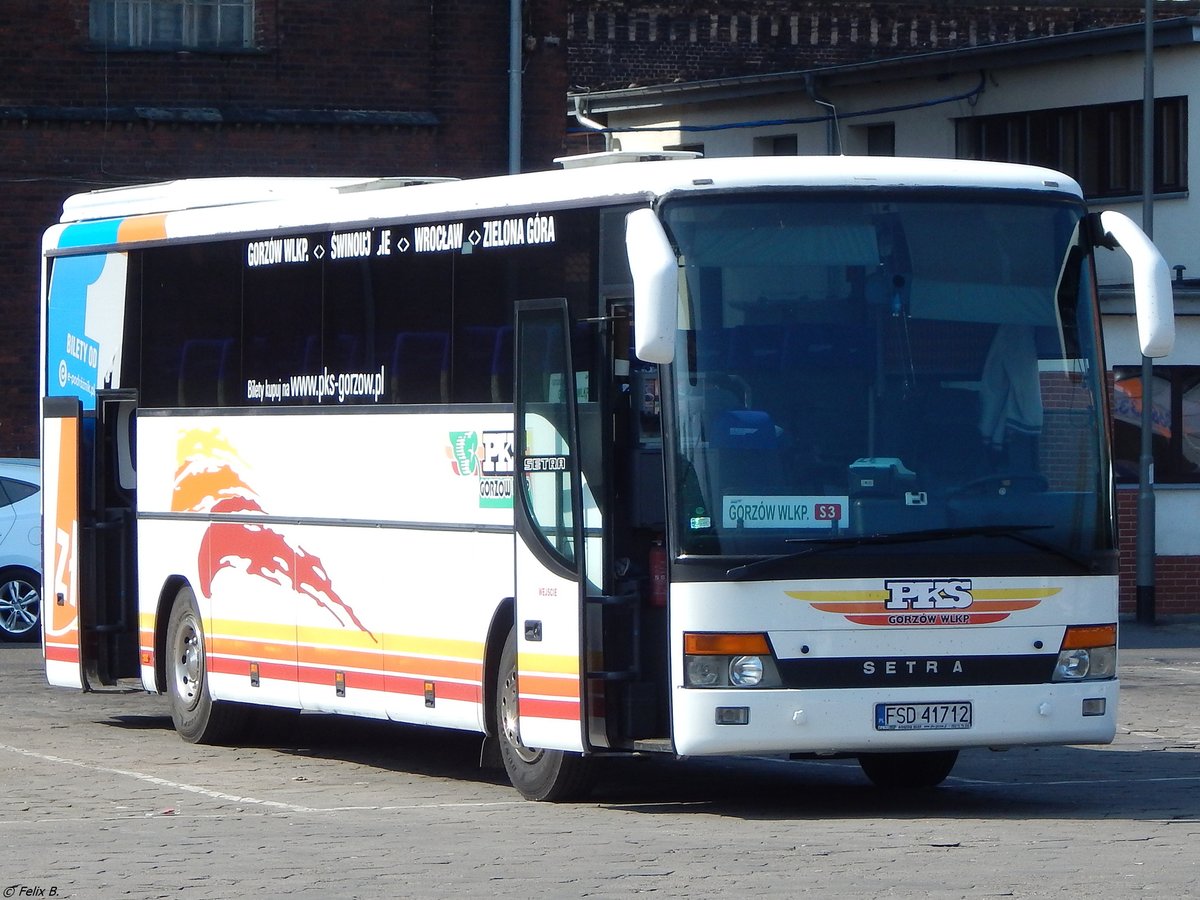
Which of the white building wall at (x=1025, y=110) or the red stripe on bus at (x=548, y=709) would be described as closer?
the red stripe on bus at (x=548, y=709)

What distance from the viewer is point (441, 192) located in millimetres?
12727

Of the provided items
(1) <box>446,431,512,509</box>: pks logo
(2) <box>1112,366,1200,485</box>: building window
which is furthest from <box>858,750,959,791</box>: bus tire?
(2) <box>1112,366,1200,485</box>: building window

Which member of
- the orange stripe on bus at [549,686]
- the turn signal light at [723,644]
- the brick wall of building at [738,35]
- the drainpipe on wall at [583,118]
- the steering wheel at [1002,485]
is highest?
the brick wall of building at [738,35]

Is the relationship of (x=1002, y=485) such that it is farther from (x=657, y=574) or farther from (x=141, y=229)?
(x=141, y=229)

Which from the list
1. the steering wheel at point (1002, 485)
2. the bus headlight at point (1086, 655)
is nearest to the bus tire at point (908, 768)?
the bus headlight at point (1086, 655)

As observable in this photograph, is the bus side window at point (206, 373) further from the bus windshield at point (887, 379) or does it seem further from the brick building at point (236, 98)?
the brick building at point (236, 98)

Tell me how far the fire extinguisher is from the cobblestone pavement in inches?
40.3

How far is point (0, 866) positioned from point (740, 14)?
39376 millimetres

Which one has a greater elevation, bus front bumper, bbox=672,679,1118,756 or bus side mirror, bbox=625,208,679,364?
bus side mirror, bbox=625,208,679,364

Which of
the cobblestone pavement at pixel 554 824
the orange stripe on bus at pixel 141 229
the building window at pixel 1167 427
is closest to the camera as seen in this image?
the cobblestone pavement at pixel 554 824

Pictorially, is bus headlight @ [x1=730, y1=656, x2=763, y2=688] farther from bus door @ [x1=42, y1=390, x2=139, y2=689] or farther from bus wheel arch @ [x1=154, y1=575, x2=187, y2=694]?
bus door @ [x1=42, y1=390, x2=139, y2=689]

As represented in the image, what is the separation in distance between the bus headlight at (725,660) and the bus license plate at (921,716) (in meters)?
0.55

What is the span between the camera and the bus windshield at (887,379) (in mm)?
10602

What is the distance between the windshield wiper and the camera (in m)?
10.6
